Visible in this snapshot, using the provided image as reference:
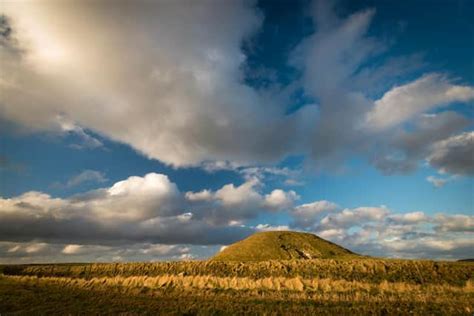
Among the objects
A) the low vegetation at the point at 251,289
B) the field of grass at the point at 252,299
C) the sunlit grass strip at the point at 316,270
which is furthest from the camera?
Result: the sunlit grass strip at the point at 316,270

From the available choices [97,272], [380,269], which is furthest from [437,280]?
[97,272]

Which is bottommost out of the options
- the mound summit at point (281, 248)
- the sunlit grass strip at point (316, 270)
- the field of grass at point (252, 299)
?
the field of grass at point (252, 299)

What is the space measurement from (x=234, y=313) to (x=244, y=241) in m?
108

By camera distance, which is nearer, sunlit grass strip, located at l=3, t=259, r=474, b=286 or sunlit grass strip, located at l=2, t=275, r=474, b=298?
sunlit grass strip, located at l=2, t=275, r=474, b=298

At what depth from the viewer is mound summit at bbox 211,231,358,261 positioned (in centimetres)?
10675

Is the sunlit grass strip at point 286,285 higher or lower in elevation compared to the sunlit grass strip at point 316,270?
lower

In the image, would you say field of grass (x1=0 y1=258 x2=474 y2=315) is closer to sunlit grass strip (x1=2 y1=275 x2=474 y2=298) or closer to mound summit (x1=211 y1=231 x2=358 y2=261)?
sunlit grass strip (x1=2 y1=275 x2=474 y2=298)

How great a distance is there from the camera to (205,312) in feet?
74.5

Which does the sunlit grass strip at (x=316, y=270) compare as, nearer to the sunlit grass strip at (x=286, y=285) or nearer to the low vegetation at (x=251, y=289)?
the low vegetation at (x=251, y=289)

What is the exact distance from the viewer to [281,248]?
113 meters

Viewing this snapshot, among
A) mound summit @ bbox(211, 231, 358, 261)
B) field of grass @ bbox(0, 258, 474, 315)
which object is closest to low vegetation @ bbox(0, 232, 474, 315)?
field of grass @ bbox(0, 258, 474, 315)

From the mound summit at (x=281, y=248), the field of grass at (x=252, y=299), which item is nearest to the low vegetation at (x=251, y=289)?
the field of grass at (x=252, y=299)

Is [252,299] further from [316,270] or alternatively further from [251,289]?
[316,270]

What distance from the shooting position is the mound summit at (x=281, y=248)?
10675 cm
